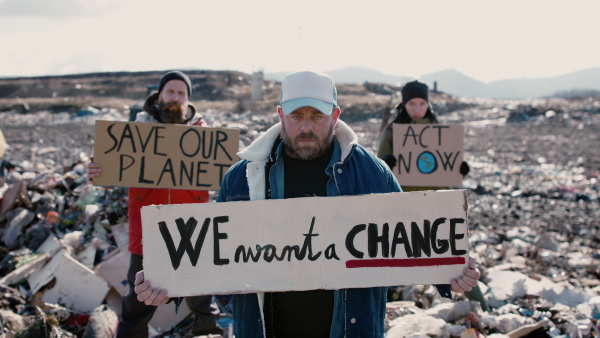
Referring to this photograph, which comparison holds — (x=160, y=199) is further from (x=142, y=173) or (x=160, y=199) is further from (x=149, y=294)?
(x=149, y=294)

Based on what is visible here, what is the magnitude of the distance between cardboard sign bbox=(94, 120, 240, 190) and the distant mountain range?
5813 inches

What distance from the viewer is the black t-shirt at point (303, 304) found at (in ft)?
6.40

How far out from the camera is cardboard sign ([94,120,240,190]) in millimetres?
3205

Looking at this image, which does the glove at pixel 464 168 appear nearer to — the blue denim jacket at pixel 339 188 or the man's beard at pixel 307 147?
the blue denim jacket at pixel 339 188

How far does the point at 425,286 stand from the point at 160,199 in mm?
2519

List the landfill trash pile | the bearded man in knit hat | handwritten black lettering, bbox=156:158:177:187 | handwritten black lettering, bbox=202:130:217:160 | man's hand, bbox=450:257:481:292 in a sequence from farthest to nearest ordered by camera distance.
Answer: the landfill trash pile
handwritten black lettering, bbox=202:130:217:160
handwritten black lettering, bbox=156:158:177:187
the bearded man in knit hat
man's hand, bbox=450:257:481:292

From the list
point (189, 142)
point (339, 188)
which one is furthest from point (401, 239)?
point (189, 142)

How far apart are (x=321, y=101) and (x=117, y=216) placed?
439 centimetres

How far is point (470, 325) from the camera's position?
11.4 feet

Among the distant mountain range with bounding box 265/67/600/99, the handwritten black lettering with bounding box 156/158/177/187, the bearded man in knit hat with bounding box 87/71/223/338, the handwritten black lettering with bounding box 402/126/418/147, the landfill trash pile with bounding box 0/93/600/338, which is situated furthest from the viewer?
the distant mountain range with bounding box 265/67/600/99

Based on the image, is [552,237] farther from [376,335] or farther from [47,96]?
[47,96]

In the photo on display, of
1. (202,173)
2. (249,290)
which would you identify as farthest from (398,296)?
(249,290)

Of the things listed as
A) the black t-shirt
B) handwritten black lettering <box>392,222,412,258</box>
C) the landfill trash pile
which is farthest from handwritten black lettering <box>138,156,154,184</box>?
handwritten black lettering <box>392,222,412,258</box>

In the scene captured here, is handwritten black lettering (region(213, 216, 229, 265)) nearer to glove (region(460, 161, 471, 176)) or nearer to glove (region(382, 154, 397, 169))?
glove (region(382, 154, 397, 169))
